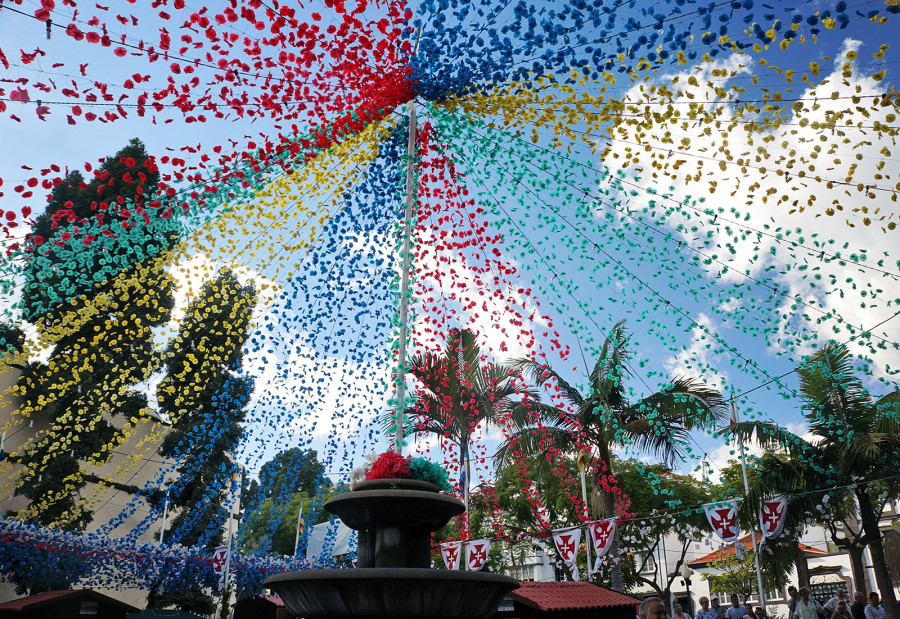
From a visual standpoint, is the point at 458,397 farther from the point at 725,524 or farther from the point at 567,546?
the point at 725,524

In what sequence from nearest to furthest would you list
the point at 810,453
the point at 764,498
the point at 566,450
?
1. the point at 764,498
2. the point at 810,453
3. the point at 566,450

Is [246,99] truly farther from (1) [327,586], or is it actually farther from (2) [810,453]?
(2) [810,453]

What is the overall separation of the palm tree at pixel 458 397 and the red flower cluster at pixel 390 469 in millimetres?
11168

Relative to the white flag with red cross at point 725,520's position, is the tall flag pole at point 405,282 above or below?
above

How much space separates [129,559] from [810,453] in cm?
2075

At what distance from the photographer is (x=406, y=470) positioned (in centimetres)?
743

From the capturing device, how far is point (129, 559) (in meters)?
20.2

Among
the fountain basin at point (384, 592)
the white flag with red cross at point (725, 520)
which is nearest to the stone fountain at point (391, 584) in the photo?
the fountain basin at point (384, 592)

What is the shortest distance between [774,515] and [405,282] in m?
10.7

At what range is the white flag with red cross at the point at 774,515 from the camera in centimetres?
1405

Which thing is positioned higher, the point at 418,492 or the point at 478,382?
the point at 478,382

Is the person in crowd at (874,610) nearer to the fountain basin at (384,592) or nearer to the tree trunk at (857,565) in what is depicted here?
the tree trunk at (857,565)

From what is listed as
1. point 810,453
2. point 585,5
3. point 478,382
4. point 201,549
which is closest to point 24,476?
point 201,549

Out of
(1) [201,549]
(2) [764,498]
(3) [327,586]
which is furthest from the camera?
(1) [201,549]
